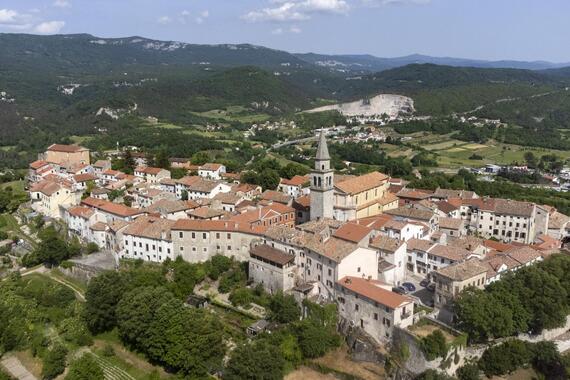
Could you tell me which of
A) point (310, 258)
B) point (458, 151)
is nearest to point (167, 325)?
point (310, 258)

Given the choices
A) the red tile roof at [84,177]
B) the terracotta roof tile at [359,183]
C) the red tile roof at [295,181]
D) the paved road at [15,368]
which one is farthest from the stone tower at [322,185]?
the red tile roof at [84,177]

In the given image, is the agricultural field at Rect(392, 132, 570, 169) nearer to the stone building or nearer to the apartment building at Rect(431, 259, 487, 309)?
the apartment building at Rect(431, 259, 487, 309)

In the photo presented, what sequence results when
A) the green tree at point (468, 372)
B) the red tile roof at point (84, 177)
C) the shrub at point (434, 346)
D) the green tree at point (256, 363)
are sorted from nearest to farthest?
the shrub at point (434, 346) < the green tree at point (256, 363) < the green tree at point (468, 372) < the red tile roof at point (84, 177)

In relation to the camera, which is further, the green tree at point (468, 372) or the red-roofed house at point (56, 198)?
the red-roofed house at point (56, 198)

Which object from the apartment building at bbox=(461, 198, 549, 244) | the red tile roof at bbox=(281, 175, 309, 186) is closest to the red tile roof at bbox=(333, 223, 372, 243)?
the apartment building at bbox=(461, 198, 549, 244)

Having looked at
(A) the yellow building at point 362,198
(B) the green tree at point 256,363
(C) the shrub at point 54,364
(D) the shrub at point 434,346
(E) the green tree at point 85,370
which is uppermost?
(A) the yellow building at point 362,198

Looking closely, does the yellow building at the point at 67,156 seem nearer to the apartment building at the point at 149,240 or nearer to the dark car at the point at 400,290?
the apartment building at the point at 149,240
